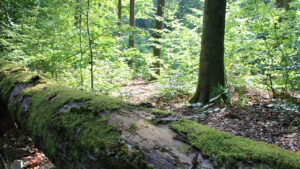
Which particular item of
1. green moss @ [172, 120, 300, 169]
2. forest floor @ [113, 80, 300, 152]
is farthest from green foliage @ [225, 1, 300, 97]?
green moss @ [172, 120, 300, 169]

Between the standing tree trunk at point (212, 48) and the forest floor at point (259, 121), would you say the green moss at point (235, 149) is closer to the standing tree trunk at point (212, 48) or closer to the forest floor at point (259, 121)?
the forest floor at point (259, 121)

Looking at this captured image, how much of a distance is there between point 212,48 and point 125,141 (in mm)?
4249

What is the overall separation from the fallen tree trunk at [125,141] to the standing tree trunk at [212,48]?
3.55 meters

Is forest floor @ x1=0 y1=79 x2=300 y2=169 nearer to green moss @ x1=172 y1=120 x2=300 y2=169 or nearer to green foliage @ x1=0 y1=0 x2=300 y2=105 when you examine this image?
green foliage @ x1=0 y1=0 x2=300 y2=105

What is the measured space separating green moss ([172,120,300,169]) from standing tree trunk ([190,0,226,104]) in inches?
140

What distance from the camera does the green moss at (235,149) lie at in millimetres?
968

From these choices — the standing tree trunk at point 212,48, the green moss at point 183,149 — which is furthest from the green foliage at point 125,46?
the green moss at point 183,149

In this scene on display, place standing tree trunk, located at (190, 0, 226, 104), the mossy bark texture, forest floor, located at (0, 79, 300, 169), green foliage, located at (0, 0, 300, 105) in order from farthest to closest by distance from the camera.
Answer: standing tree trunk, located at (190, 0, 226, 104)
green foliage, located at (0, 0, 300, 105)
forest floor, located at (0, 79, 300, 169)
the mossy bark texture

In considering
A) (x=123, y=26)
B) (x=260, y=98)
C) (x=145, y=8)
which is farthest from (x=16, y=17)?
(x=145, y=8)

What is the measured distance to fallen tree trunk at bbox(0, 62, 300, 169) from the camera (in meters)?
1.04

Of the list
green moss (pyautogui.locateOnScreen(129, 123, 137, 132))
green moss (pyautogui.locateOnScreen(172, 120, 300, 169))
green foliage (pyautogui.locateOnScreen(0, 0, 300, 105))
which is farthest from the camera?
green foliage (pyautogui.locateOnScreen(0, 0, 300, 105))

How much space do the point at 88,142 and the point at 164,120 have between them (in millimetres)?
650

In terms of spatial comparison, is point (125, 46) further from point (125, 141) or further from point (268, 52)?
point (125, 141)

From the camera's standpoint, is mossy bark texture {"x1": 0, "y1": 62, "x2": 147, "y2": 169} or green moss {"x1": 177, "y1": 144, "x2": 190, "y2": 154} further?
mossy bark texture {"x1": 0, "y1": 62, "x2": 147, "y2": 169}
